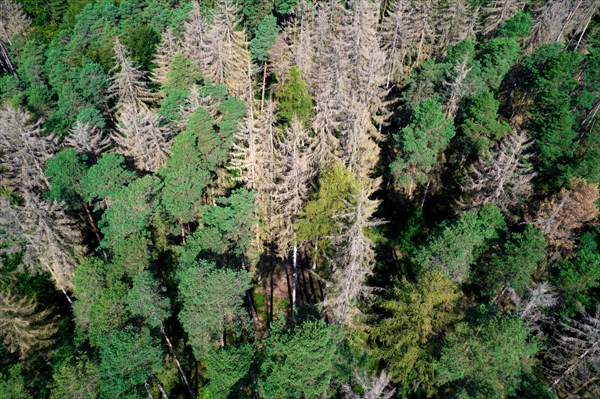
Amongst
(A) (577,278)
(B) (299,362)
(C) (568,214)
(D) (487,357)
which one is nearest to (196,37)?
(B) (299,362)

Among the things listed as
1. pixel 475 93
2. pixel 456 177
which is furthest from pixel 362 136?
pixel 475 93

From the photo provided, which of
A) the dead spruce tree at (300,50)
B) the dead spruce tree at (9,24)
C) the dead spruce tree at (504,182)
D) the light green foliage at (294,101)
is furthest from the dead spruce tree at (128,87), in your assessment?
the dead spruce tree at (9,24)

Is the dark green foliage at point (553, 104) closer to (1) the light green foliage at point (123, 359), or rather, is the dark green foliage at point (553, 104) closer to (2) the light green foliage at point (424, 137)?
(2) the light green foliage at point (424, 137)

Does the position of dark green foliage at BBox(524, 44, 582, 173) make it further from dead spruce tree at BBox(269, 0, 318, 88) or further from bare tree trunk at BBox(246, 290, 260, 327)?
bare tree trunk at BBox(246, 290, 260, 327)

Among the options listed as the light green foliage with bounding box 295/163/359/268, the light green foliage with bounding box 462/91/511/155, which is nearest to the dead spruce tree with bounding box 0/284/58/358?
the light green foliage with bounding box 295/163/359/268

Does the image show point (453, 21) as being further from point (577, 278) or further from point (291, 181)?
point (577, 278)

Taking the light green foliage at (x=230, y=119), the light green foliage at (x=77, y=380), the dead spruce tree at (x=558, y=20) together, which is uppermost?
the dead spruce tree at (x=558, y=20)

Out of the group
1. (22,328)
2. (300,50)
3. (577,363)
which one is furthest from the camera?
(300,50)
